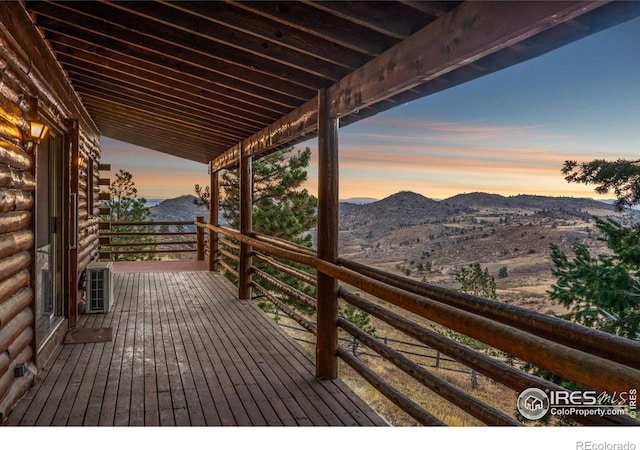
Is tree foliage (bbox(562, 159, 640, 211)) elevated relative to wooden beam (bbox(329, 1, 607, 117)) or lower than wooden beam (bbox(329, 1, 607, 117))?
lower

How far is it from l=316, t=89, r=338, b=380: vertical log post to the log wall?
2090mm

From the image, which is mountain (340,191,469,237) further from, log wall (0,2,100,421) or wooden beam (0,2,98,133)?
log wall (0,2,100,421)

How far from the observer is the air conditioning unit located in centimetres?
570

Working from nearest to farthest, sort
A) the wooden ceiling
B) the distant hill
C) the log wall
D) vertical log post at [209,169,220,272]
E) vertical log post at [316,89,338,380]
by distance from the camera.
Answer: the wooden ceiling, the log wall, vertical log post at [316,89,338,380], the distant hill, vertical log post at [209,169,220,272]

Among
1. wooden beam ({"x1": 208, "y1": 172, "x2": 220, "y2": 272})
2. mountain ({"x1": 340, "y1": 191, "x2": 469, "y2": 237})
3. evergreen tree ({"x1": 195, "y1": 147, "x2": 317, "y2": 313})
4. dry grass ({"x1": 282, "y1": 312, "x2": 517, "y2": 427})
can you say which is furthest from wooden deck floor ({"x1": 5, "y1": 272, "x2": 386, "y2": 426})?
evergreen tree ({"x1": 195, "y1": 147, "x2": 317, "y2": 313})

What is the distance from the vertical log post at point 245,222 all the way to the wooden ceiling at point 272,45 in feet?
4.60

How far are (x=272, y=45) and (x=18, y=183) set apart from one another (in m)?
1.97

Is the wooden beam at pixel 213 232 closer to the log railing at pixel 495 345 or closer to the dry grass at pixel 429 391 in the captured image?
the dry grass at pixel 429 391

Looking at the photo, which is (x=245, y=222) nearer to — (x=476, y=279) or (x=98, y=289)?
(x=98, y=289)

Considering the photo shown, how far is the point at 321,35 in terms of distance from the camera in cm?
265

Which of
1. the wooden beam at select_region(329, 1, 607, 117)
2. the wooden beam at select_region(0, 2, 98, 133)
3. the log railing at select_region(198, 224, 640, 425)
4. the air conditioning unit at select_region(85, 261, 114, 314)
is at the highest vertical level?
the wooden beam at select_region(0, 2, 98, 133)

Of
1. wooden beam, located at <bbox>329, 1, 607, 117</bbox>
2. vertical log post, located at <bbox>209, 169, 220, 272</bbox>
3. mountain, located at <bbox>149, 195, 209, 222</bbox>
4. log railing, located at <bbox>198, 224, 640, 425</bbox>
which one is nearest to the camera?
log railing, located at <bbox>198, 224, 640, 425</bbox>

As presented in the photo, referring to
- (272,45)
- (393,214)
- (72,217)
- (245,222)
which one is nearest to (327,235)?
(272,45)
